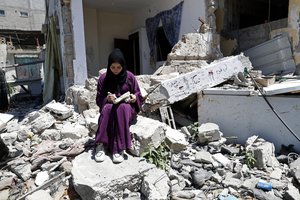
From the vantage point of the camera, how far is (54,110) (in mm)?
5328

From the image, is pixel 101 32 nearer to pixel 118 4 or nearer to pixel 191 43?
pixel 118 4

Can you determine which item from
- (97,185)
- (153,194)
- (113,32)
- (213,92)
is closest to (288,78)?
(213,92)

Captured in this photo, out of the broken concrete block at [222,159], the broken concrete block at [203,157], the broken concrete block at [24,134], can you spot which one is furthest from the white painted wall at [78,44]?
the broken concrete block at [222,159]

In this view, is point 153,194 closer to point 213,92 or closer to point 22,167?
point 22,167

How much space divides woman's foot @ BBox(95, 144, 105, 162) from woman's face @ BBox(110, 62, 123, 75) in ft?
3.24

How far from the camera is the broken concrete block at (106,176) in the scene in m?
2.65

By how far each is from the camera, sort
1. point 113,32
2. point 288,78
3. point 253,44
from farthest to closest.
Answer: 1. point 113,32
2. point 253,44
3. point 288,78

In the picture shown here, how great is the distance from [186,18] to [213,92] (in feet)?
10.4

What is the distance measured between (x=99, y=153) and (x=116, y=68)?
111 cm

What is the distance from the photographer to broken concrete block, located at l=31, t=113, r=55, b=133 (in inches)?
190

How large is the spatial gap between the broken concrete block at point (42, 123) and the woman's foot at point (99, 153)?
7.03 ft

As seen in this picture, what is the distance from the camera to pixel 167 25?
757 centimetres

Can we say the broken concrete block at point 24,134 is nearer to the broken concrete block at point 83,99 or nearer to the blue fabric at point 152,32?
the broken concrete block at point 83,99

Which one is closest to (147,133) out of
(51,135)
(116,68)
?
(116,68)
